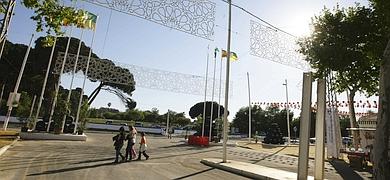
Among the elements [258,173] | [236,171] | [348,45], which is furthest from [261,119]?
[258,173]

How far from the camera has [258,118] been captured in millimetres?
85750

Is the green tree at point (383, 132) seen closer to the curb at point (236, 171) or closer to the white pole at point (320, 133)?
the white pole at point (320, 133)

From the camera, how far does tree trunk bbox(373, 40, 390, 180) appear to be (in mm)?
5051

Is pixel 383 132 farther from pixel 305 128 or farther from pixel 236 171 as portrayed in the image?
pixel 236 171

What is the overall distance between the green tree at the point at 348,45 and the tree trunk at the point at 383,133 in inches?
649

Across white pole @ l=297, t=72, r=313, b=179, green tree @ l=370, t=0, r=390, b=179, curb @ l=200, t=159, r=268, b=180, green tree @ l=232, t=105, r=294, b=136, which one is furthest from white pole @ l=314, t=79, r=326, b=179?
green tree @ l=232, t=105, r=294, b=136

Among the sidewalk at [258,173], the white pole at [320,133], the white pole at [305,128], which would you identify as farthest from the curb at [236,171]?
the white pole at [320,133]

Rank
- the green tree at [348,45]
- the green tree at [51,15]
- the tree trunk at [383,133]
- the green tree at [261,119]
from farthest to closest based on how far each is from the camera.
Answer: the green tree at [261,119] < the green tree at [348,45] < the green tree at [51,15] < the tree trunk at [383,133]

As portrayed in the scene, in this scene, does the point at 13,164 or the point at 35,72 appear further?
the point at 35,72

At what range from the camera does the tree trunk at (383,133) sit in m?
5.05

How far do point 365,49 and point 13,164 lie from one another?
20425 mm

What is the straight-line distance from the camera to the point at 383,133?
5.21 metres

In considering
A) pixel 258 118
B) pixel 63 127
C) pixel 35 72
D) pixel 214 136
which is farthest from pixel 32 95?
pixel 258 118

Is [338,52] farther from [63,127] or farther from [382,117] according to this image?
[63,127]
